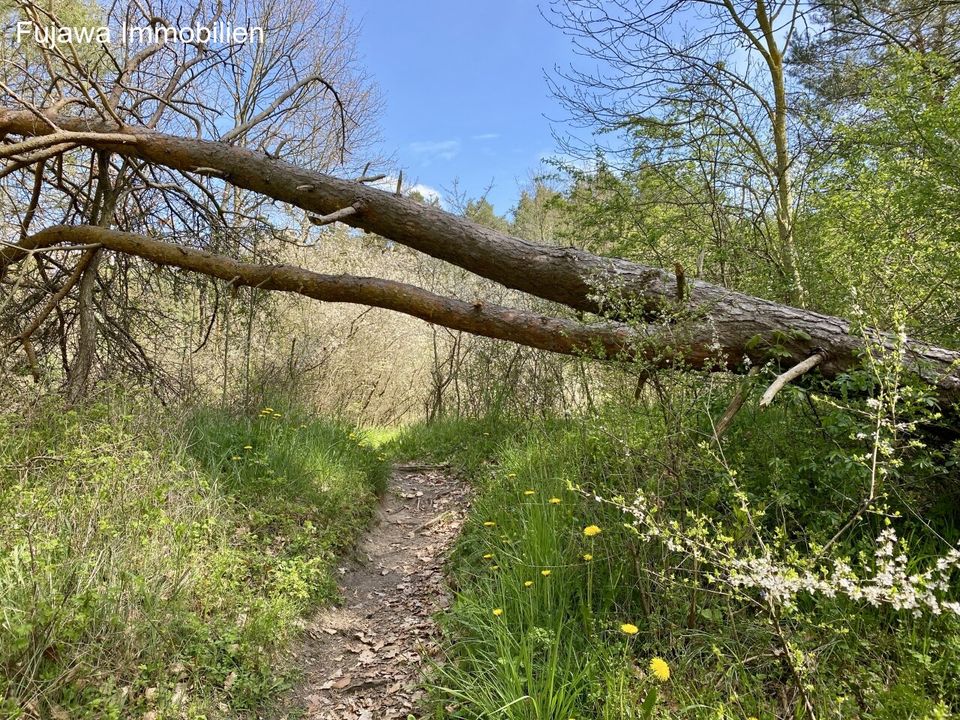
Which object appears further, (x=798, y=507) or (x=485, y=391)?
(x=485, y=391)

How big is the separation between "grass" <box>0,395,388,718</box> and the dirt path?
7.1 inches

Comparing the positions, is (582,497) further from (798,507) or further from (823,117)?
(823,117)

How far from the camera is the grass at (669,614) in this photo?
2033 mm

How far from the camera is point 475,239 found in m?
4.42

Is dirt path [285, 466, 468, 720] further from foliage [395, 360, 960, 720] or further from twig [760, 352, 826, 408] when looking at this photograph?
twig [760, 352, 826, 408]

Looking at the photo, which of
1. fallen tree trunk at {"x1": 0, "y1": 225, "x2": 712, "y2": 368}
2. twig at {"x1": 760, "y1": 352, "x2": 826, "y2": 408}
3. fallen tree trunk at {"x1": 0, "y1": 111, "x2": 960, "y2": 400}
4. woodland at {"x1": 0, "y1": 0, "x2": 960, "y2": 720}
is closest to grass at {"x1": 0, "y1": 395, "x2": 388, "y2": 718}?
woodland at {"x1": 0, "y1": 0, "x2": 960, "y2": 720}

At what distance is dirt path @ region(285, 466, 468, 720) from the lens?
2811 mm

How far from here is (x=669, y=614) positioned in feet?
8.21

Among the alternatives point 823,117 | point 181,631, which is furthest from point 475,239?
point 823,117

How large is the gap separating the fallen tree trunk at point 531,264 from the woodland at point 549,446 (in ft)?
0.09

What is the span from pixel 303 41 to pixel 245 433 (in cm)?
1109

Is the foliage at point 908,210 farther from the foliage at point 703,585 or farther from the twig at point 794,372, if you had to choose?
the foliage at point 703,585

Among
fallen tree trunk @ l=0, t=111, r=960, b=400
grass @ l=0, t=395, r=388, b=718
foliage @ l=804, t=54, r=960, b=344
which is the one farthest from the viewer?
fallen tree trunk @ l=0, t=111, r=960, b=400

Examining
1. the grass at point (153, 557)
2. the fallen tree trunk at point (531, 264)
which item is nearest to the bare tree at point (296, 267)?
the fallen tree trunk at point (531, 264)
